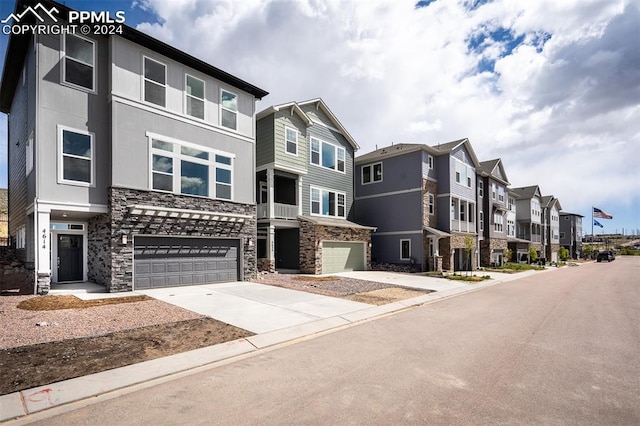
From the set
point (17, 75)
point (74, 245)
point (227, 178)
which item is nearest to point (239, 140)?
point (227, 178)

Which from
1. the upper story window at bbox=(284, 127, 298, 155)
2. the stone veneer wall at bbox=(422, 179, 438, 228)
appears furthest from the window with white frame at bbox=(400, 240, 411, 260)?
the upper story window at bbox=(284, 127, 298, 155)

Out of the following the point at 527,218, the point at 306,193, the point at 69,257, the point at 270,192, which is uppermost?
the point at 306,193

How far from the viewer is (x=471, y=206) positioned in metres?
31.2

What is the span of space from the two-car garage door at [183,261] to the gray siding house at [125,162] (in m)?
0.04

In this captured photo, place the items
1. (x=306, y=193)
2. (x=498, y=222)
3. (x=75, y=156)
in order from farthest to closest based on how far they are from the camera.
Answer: (x=498, y=222), (x=306, y=193), (x=75, y=156)

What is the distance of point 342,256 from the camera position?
75.5 ft

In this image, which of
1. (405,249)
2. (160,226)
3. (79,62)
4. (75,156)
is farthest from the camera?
(405,249)

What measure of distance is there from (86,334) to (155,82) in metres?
10.6

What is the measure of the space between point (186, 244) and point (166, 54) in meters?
7.94

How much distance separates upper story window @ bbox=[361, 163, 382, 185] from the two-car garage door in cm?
1488

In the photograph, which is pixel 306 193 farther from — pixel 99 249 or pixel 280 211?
pixel 99 249

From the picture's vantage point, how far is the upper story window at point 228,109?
16.3 metres

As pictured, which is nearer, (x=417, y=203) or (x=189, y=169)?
(x=189, y=169)

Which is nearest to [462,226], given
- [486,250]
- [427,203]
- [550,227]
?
[427,203]
